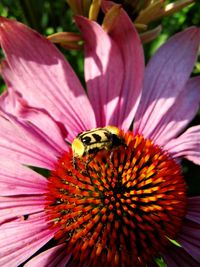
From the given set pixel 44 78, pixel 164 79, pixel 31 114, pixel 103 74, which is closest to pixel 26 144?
pixel 31 114

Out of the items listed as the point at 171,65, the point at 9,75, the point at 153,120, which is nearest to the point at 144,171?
the point at 153,120

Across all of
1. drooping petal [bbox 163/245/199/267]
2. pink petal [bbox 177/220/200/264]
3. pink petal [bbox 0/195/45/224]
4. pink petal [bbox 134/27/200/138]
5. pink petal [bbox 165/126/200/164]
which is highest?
pink petal [bbox 134/27/200/138]

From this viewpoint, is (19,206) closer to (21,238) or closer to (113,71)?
(21,238)

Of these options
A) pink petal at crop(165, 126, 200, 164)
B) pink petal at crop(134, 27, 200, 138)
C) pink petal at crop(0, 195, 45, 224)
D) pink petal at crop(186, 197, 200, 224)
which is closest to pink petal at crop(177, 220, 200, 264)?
pink petal at crop(186, 197, 200, 224)

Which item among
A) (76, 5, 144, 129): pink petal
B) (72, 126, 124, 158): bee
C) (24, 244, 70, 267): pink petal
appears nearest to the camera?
(72, 126, 124, 158): bee

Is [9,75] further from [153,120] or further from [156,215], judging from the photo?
[156,215]

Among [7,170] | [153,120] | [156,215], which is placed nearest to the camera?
[156,215]

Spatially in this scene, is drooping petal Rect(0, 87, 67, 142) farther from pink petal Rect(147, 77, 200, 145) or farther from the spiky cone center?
pink petal Rect(147, 77, 200, 145)
